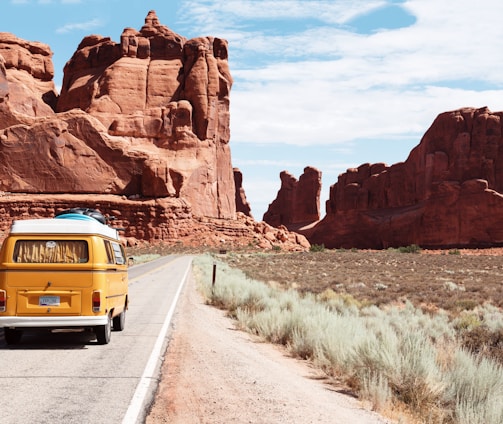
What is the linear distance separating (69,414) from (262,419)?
192cm

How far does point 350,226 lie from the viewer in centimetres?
11988

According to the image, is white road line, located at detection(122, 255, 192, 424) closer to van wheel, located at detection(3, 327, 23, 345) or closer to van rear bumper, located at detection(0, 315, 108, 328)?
van rear bumper, located at detection(0, 315, 108, 328)

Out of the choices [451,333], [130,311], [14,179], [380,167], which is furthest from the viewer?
[380,167]

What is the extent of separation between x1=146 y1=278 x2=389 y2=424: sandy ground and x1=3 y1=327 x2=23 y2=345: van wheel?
2656mm

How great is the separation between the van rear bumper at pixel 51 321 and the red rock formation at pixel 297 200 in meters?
138

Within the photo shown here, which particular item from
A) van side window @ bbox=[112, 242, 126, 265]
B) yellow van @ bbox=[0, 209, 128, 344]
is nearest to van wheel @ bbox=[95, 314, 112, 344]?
yellow van @ bbox=[0, 209, 128, 344]

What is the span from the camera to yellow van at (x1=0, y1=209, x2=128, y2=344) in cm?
1006

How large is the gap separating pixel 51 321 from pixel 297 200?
14253 cm

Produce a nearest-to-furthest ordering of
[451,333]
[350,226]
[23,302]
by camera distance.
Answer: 1. [23,302]
2. [451,333]
3. [350,226]

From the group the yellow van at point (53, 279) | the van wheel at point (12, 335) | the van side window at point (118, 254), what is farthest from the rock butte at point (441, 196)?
the van wheel at point (12, 335)

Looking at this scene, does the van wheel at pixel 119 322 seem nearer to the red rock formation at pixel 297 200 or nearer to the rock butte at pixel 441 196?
the rock butte at pixel 441 196

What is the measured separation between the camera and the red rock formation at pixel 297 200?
147 meters

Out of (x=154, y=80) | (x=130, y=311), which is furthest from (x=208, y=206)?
(x=130, y=311)

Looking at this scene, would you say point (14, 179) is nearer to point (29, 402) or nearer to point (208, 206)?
point (208, 206)
